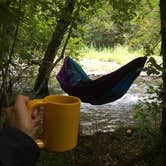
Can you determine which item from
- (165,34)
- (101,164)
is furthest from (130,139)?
(165,34)

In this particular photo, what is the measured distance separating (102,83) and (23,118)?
6.04 feet

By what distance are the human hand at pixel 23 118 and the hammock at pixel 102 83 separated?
1.64m

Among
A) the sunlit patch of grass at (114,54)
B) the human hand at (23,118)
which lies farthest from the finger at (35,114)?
the sunlit patch of grass at (114,54)

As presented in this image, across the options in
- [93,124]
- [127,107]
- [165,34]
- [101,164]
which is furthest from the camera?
[127,107]

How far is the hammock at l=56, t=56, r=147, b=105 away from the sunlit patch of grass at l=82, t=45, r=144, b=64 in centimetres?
671

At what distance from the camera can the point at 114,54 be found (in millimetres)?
10133

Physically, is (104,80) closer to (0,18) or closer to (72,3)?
(72,3)

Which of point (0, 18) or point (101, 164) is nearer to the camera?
point (0, 18)

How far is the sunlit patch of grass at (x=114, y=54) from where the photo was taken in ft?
31.6

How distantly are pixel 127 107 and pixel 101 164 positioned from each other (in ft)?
9.41

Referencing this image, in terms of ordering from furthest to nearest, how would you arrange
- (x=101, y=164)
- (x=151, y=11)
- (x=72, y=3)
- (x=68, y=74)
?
1. (x=151, y=11)
2. (x=72, y=3)
3. (x=68, y=74)
4. (x=101, y=164)

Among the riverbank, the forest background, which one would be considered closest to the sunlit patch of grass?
the forest background

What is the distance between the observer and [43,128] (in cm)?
69

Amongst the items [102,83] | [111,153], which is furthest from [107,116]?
[102,83]
